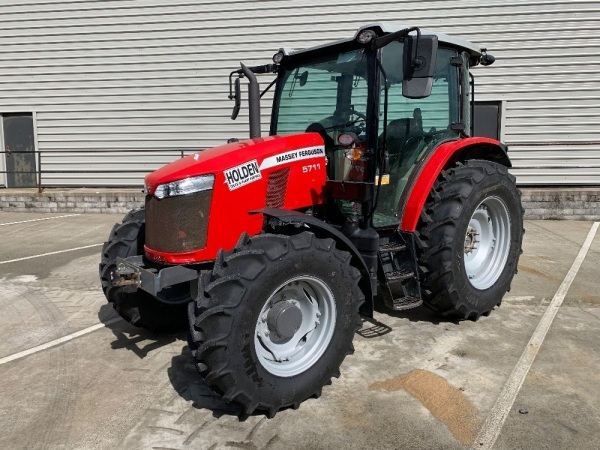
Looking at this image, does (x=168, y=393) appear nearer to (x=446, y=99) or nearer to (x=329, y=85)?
(x=329, y=85)

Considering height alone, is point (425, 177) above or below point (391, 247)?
above

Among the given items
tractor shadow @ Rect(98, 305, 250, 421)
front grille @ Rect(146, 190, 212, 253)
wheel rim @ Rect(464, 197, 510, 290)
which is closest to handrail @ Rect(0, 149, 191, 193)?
tractor shadow @ Rect(98, 305, 250, 421)

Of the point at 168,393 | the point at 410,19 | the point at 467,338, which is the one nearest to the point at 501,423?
the point at 467,338

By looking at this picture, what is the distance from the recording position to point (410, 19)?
943 centimetres

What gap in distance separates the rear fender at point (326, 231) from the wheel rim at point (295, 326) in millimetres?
343

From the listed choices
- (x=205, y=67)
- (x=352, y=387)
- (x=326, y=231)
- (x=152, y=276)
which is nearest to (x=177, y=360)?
(x=152, y=276)

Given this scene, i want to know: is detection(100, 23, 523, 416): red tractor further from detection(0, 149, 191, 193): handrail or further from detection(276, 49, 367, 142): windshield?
detection(0, 149, 191, 193): handrail

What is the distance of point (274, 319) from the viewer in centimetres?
277

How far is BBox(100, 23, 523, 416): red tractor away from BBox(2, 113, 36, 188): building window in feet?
30.5

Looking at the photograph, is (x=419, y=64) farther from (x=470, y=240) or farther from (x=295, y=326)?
(x=470, y=240)

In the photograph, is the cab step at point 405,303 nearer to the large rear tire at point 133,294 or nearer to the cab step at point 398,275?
the cab step at point 398,275

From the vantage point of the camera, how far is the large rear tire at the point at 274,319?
246 cm

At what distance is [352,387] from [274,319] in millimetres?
685

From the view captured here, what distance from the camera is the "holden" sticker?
2.90 metres
